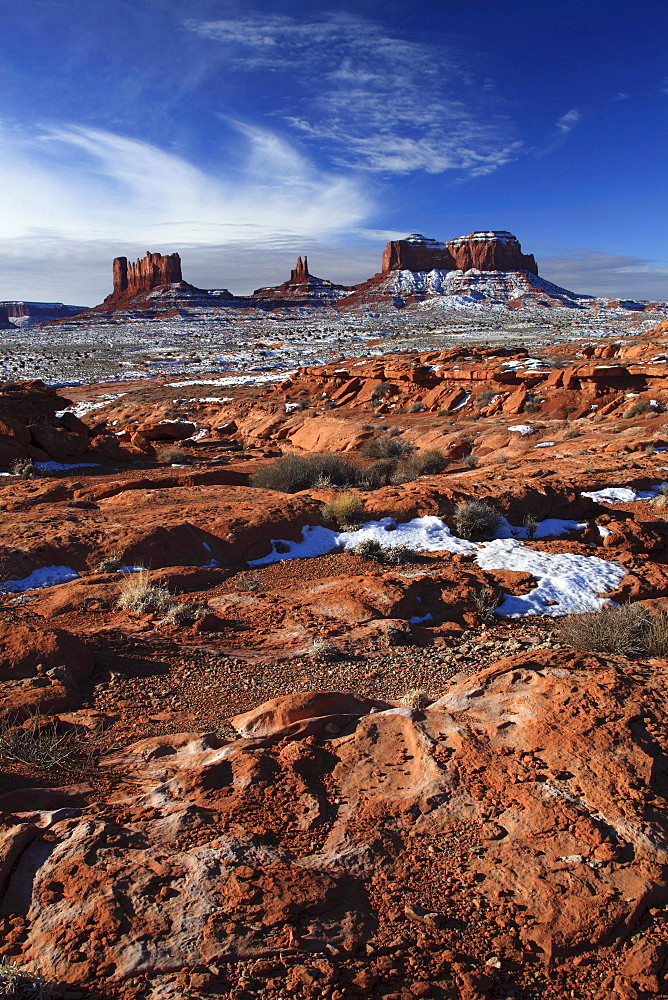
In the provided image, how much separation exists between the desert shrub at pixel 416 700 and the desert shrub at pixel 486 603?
214cm

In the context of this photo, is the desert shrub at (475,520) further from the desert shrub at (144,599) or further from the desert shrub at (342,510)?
the desert shrub at (144,599)

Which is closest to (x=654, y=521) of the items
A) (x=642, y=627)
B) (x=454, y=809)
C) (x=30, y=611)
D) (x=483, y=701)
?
(x=642, y=627)

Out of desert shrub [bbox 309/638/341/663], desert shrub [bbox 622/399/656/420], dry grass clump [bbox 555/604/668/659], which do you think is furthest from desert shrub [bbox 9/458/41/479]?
desert shrub [bbox 622/399/656/420]

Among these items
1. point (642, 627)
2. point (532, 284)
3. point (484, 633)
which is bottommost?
point (484, 633)

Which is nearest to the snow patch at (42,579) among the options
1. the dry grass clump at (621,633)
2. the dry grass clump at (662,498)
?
the dry grass clump at (621,633)

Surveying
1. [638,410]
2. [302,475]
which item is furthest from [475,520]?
[638,410]

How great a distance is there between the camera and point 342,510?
9375 mm

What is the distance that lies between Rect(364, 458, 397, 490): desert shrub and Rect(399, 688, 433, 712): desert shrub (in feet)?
26.3

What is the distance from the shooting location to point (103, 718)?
4480 mm

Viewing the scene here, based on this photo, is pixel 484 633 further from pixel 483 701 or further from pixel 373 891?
pixel 373 891

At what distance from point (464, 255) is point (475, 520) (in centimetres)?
15463

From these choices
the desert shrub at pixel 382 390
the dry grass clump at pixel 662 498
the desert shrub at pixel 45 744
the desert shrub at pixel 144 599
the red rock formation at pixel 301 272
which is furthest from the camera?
the red rock formation at pixel 301 272

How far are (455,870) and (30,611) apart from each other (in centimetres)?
546

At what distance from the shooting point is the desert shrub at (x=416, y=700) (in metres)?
4.66
